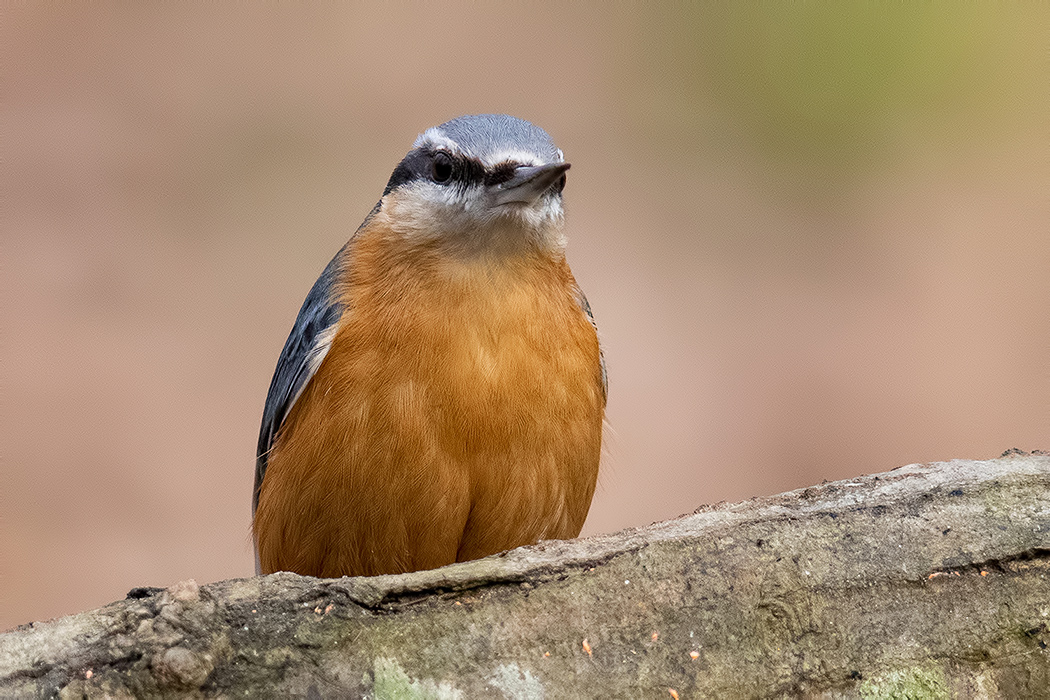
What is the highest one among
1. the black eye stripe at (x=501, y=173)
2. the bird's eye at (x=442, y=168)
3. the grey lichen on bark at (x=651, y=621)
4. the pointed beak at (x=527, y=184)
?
the bird's eye at (x=442, y=168)

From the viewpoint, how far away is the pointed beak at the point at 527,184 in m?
3.61

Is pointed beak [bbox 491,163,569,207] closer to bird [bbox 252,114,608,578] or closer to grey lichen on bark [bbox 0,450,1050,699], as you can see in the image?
bird [bbox 252,114,608,578]

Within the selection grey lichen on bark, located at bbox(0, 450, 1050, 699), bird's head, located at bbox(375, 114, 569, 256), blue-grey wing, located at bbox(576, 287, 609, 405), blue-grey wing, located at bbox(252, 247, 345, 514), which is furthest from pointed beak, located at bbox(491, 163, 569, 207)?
grey lichen on bark, located at bbox(0, 450, 1050, 699)

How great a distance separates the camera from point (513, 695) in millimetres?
2512

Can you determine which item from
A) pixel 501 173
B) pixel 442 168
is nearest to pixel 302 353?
pixel 442 168

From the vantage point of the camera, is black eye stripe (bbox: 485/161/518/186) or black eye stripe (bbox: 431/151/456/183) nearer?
black eye stripe (bbox: 485/161/518/186)

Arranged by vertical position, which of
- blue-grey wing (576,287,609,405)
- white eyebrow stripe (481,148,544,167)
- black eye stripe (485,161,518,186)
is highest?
white eyebrow stripe (481,148,544,167)

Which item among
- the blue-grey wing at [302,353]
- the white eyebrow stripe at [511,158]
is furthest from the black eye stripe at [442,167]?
the blue-grey wing at [302,353]

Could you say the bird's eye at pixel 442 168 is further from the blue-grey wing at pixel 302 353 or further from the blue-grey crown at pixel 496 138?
the blue-grey wing at pixel 302 353

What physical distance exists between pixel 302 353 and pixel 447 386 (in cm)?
71

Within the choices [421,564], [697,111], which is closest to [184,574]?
[421,564]

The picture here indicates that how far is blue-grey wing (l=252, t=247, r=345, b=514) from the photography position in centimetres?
411

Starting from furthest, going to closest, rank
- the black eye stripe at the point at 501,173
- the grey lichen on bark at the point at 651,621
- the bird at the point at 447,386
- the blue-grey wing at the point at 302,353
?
the blue-grey wing at the point at 302,353 → the bird at the point at 447,386 → the black eye stripe at the point at 501,173 → the grey lichen on bark at the point at 651,621

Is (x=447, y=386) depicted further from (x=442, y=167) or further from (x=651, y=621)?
(x=651, y=621)
